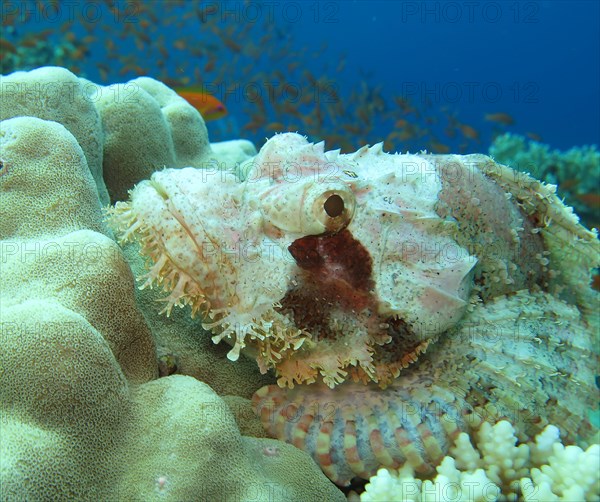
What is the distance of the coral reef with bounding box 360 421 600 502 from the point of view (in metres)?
2.46

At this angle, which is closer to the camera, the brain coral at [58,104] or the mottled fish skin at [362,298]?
the mottled fish skin at [362,298]

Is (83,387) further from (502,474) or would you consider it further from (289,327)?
(502,474)

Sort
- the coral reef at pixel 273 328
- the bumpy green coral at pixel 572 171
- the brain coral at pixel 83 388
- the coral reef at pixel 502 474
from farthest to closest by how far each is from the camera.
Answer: the bumpy green coral at pixel 572 171 < the coral reef at pixel 502 474 < the coral reef at pixel 273 328 < the brain coral at pixel 83 388

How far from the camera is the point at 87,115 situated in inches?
142

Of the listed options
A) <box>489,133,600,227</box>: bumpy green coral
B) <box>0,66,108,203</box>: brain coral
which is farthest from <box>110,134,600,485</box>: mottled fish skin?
<box>489,133,600,227</box>: bumpy green coral

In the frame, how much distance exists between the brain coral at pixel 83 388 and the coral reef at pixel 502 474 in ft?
1.26

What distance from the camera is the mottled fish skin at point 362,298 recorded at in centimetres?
263

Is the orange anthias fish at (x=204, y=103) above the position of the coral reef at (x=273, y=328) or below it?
below

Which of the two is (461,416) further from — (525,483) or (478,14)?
(478,14)

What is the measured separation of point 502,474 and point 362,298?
4.19 feet

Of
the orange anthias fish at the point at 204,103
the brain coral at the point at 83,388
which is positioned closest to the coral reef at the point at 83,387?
the brain coral at the point at 83,388

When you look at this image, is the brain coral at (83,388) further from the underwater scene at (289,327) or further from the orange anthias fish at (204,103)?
the orange anthias fish at (204,103)

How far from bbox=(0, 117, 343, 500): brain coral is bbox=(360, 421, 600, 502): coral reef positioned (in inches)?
15.1

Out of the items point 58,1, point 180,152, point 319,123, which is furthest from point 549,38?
point 180,152
